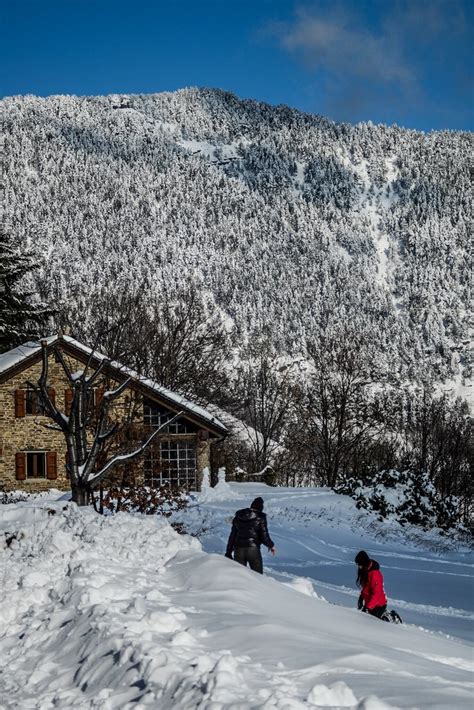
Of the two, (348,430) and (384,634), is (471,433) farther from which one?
(384,634)

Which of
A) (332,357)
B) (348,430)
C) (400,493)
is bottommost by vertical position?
(400,493)

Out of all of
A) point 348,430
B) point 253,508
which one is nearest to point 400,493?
point 348,430

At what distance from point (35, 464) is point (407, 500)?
16.0m

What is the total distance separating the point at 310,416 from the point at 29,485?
57.1 feet

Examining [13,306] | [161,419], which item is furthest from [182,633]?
[13,306]

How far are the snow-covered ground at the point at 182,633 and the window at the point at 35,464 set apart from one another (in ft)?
66.9

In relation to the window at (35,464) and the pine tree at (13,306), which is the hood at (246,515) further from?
the pine tree at (13,306)

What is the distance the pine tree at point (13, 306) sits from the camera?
3844 centimetres

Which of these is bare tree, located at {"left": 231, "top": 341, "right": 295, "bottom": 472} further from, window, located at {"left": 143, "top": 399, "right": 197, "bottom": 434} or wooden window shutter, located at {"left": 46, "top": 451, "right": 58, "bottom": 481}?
wooden window shutter, located at {"left": 46, "top": 451, "right": 58, "bottom": 481}

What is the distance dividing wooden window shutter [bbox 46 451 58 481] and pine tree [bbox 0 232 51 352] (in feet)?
25.2

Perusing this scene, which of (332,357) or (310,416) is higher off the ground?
(332,357)

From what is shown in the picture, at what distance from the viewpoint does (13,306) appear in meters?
39.2

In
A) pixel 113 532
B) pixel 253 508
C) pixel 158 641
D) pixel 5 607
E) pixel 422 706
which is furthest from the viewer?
pixel 253 508

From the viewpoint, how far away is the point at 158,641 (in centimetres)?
630
